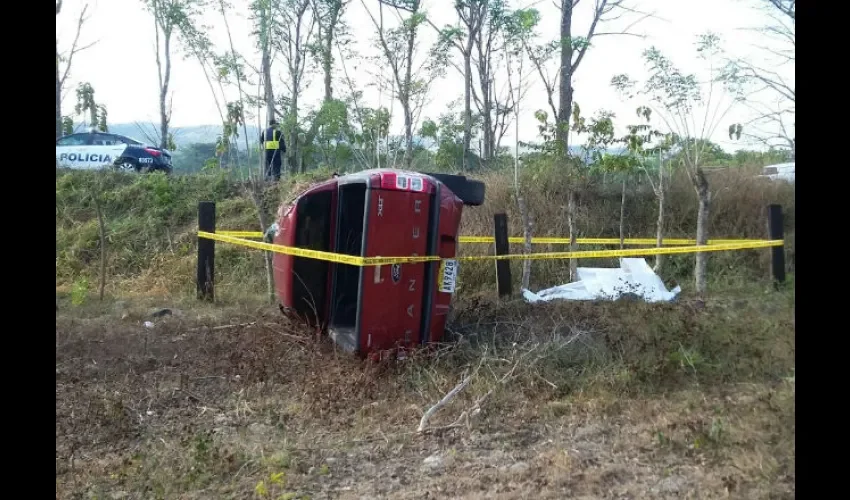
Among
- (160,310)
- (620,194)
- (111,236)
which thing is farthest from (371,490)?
(111,236)

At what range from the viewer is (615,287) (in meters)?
7.39

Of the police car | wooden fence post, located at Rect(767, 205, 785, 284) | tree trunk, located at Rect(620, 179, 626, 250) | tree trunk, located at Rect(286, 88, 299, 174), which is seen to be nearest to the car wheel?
the police car

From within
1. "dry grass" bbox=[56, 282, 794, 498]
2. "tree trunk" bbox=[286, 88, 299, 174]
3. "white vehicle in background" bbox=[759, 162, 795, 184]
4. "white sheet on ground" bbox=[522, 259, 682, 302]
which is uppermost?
"tree trunk" bbox=[286, 88, 299, 174]

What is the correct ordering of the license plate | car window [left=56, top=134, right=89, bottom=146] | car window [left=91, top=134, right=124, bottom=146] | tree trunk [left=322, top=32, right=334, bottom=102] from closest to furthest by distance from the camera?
the license plate, tree trunk [left=322, top=32, right=334, bottom=102], car window [left=56, top=134, right=89, bottom=146], car window [left=91, top=134, right=124, bottom=146]

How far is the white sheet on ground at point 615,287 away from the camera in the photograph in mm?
7238

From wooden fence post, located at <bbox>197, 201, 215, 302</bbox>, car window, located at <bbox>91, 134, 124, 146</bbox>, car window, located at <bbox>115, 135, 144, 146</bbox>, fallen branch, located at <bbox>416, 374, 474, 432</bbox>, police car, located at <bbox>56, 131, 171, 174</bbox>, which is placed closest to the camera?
fallen branch, located at <bbox>416, 374, 474, 432</bbox>

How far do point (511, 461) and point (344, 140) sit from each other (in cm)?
982

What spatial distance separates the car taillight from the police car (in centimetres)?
1326

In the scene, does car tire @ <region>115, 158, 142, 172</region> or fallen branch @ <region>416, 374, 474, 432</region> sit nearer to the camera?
fallen branch @ <region>416, 374, 474, 432</region>

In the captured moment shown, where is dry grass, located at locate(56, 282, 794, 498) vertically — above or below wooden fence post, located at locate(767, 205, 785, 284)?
below

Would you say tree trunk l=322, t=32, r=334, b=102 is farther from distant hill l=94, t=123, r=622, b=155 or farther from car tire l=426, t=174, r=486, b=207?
car tire l=426, t=174, r=486, b=207

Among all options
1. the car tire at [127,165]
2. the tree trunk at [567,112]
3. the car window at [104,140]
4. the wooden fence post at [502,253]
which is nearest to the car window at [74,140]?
the car window at [104,140]

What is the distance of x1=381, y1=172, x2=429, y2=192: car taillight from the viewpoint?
18.8 ft

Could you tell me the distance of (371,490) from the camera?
365 cm
